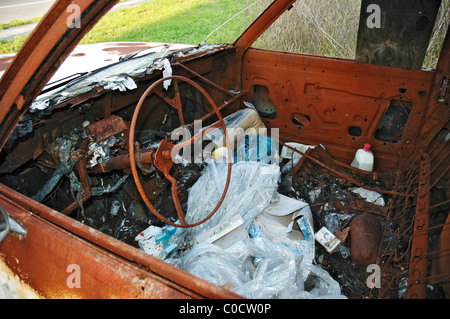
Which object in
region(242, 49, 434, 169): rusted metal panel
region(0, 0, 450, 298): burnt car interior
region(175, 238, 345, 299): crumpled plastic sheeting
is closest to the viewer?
region(175, 238, 345, 299): crumpled plastic sheeting

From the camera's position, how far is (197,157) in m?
2.67

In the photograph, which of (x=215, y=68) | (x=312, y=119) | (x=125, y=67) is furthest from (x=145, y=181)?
(x=312, y=119)

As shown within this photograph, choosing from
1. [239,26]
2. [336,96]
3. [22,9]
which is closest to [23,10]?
[22,9]

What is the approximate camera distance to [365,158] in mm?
2803

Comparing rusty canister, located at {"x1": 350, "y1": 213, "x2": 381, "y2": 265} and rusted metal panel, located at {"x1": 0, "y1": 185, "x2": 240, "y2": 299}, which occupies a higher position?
rusted metal panel, located at {"x1": 0, "y1": 185, "x2": 240, "y2": 299}

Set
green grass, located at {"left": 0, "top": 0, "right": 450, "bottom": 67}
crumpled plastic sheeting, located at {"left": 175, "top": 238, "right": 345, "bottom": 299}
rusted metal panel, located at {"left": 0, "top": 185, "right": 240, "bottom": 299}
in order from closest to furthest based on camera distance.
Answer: rusted metal panel, located at {"left": 0, "top": 185, "right": 240, "bottom": 299} → crumpled plastic sheeting, located at {"left": 175, "top": 238, "right": 345, "bottom": 299} → green grass, located at {"left": 0, "top": 0, "right": 450, "bottom": 67}

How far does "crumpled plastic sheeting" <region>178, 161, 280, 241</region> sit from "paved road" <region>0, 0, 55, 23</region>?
9.20 meters

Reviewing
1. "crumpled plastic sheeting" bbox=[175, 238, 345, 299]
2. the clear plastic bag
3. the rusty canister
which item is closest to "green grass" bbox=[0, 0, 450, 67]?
the rusty canister

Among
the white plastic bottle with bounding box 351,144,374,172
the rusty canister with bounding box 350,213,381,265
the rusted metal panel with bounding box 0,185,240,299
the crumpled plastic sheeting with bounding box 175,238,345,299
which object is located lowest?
the rusty canister with bounding box 350,213,381,265

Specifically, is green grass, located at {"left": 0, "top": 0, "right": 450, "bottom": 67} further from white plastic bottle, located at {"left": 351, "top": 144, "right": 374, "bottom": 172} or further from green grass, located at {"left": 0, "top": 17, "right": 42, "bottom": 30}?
green grass, located at {"left": 0, "top": 17, "right": 42, "bottom": 30}

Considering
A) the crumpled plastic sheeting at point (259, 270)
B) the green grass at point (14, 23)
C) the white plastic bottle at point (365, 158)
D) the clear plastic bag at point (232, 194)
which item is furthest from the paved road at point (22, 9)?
the crumpled plastic sheeting at point (259, 270)

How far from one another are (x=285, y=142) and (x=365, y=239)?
4.12 feet

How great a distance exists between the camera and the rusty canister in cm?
214

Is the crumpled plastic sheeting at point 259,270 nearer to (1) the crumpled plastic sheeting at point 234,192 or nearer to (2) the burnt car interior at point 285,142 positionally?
(2) the burnt car interior at point 285,142
